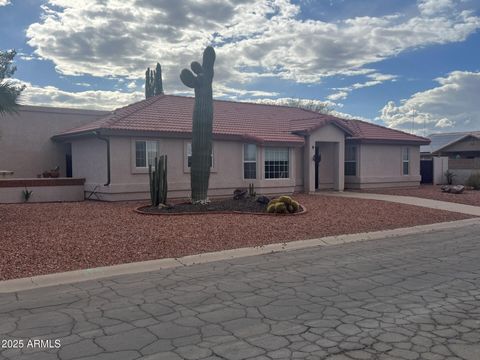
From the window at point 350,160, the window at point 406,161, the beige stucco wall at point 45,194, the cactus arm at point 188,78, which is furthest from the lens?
the window at point 406,161

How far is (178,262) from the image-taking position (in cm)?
868

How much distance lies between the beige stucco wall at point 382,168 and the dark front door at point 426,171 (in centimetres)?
297

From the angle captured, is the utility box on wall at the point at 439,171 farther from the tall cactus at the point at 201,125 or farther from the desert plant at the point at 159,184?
the desert plant at the point at 159,184

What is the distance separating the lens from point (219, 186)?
20453 millimetres

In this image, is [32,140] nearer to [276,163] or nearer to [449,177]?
[276,163]

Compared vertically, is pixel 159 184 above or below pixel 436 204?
above

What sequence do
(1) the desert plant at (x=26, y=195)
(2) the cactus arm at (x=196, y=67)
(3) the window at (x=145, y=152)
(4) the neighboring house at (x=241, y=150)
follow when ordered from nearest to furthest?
(2) the cactus arm at (x=196, y=67), (1) the desert plant at (x=26, y=195), (4) the neighboring house at (x=241, y=150), (3) the window at (x=145, y=152)

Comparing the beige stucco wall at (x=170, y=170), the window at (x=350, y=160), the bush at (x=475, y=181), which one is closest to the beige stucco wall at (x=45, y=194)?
the beige stucco wall at (x=170, y=170)

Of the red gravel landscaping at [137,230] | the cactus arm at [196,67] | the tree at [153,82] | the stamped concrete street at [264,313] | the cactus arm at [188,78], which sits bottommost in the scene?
the stamped concrete street at [264,313]

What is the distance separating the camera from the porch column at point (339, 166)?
23.5 meters

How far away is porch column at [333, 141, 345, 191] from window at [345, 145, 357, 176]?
1.66 m

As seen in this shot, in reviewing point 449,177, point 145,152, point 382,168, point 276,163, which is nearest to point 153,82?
point 276,163

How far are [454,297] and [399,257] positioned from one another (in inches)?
112

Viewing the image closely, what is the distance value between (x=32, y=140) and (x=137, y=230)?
542 inches
